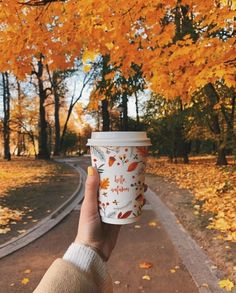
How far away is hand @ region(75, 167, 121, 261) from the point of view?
172 cm

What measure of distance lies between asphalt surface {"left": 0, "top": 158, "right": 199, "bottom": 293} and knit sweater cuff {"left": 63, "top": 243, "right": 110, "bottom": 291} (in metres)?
3.01

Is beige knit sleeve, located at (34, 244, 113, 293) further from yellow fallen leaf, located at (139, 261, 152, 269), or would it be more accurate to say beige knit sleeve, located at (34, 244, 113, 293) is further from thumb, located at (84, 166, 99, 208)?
yellow fallen leaf, located at (139, 261, 152, 269)

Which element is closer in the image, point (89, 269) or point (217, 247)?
point (89, 269)

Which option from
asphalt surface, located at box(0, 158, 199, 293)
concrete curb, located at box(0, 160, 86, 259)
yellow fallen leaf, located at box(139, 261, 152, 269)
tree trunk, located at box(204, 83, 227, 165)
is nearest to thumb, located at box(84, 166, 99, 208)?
asphalt surface, located at box(0, 158, 199, 293)

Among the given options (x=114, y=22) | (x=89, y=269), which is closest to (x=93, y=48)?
(x=114, y=22)

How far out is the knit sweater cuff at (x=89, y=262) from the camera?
1409 millimetres

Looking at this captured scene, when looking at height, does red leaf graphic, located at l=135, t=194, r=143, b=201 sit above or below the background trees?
below

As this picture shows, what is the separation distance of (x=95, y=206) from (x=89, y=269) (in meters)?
0.45

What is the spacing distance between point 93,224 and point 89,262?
330 mm

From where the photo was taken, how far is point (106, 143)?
1819 mm

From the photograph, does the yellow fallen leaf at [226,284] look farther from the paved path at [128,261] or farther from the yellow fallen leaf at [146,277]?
the yellow fallen leaf at [146,277]

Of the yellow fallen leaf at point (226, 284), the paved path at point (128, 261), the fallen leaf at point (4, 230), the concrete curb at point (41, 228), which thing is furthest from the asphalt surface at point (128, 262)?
the fallen leaf at point (4, 230)

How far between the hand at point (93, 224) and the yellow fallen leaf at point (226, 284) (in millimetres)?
2962

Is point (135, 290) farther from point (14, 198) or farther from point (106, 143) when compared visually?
point (14, 198)
